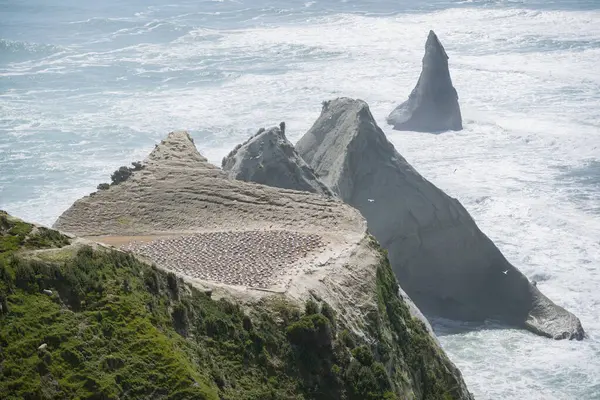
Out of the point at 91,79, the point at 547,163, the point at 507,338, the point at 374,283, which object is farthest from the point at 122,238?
the point at 91,79

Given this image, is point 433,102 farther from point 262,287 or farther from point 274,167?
point 262,287

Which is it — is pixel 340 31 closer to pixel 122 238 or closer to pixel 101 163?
pixel 101 163

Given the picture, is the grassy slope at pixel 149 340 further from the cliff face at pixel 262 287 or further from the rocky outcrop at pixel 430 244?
the rocky outcrop at pixel 430 244

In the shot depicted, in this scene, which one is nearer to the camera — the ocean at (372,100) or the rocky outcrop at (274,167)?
the rocky outcrop at (274,167)

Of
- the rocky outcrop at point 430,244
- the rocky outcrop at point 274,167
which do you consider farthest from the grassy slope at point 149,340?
the rocky outcrop at point 430,244

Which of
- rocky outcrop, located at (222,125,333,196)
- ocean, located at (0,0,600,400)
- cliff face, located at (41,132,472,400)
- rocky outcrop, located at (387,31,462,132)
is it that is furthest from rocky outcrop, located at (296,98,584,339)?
rocky outcrop, located at (387,31,462,132)
